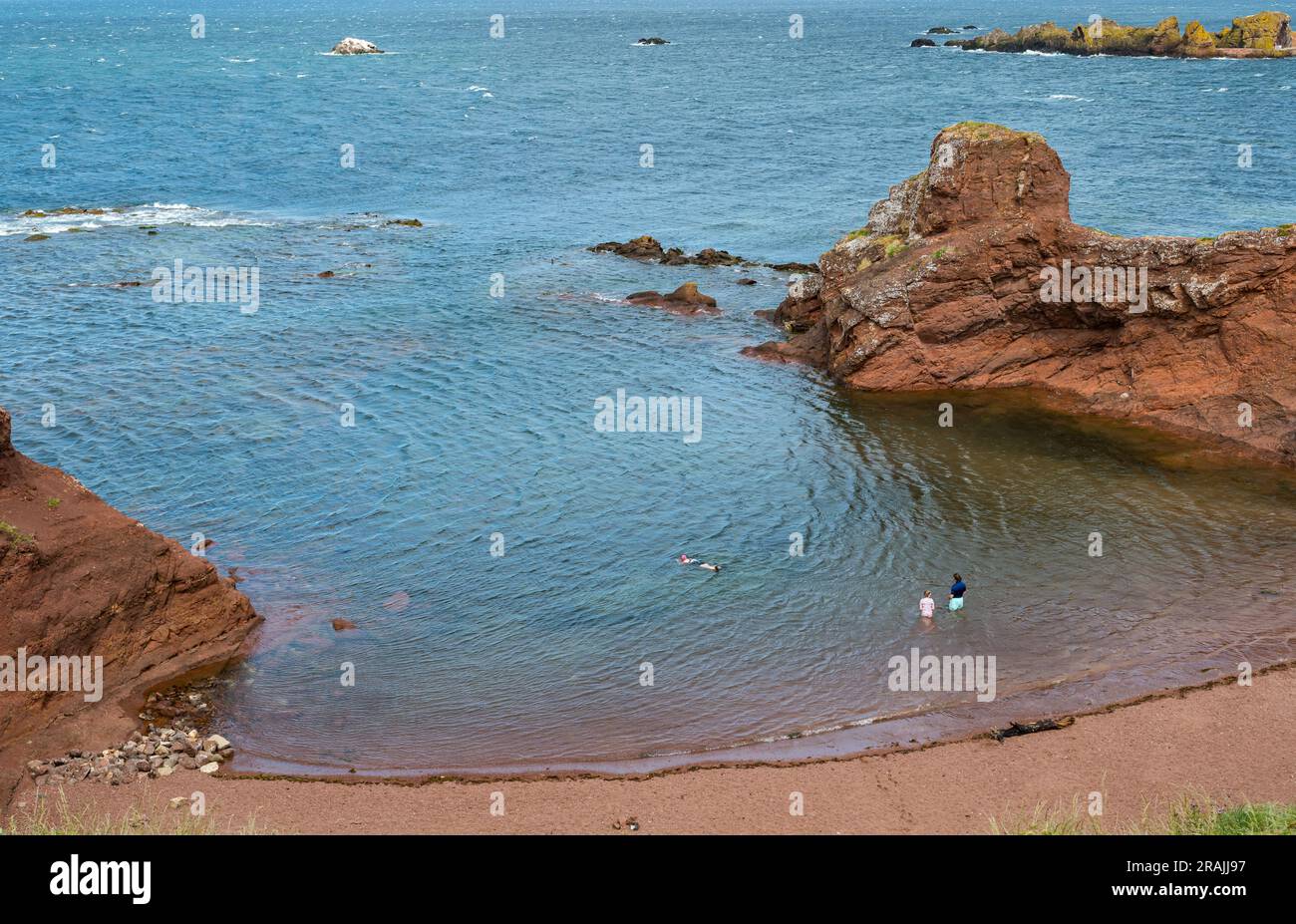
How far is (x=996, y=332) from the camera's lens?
4234 centimetres

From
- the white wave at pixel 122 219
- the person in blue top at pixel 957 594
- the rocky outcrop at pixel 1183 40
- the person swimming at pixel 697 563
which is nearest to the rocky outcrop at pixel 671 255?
the white wave at pixel 122 219

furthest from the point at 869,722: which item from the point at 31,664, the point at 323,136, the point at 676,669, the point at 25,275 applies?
the point at 323,136

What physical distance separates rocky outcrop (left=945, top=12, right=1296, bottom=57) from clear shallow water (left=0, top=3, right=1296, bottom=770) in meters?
81.9

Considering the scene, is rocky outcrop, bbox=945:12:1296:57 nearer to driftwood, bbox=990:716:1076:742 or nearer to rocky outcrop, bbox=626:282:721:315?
rocky outcrop, bbox=626:282:721:315

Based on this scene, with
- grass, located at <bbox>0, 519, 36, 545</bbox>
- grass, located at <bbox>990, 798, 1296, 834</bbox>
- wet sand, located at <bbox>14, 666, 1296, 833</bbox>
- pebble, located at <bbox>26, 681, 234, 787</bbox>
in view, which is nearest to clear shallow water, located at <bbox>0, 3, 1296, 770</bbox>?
pebble, located at <bbox>26, 681, 234, 787</bbox>

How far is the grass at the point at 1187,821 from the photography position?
16.2 meters

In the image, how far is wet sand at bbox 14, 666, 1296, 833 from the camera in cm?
2059

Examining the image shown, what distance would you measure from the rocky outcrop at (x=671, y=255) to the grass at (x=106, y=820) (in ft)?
147

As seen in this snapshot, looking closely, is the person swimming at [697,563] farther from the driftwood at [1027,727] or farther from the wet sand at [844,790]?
the driftwood at [1027,727]

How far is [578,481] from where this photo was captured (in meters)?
36.3

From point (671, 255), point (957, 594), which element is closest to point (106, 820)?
point (957, 594)

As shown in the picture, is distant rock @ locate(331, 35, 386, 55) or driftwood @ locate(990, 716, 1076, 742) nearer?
driftwood @ locate(990, 716, 1076, 742)

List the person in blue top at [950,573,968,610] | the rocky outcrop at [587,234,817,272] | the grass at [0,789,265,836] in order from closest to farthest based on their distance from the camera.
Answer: the grass at [0,789,265,836] < the person in blue top at [950,573,968,610] < the rocky outcrop at [587,234,817,272]

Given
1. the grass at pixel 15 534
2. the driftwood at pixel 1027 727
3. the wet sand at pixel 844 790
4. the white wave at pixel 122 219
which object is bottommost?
the wet sand at pixel 844 790
